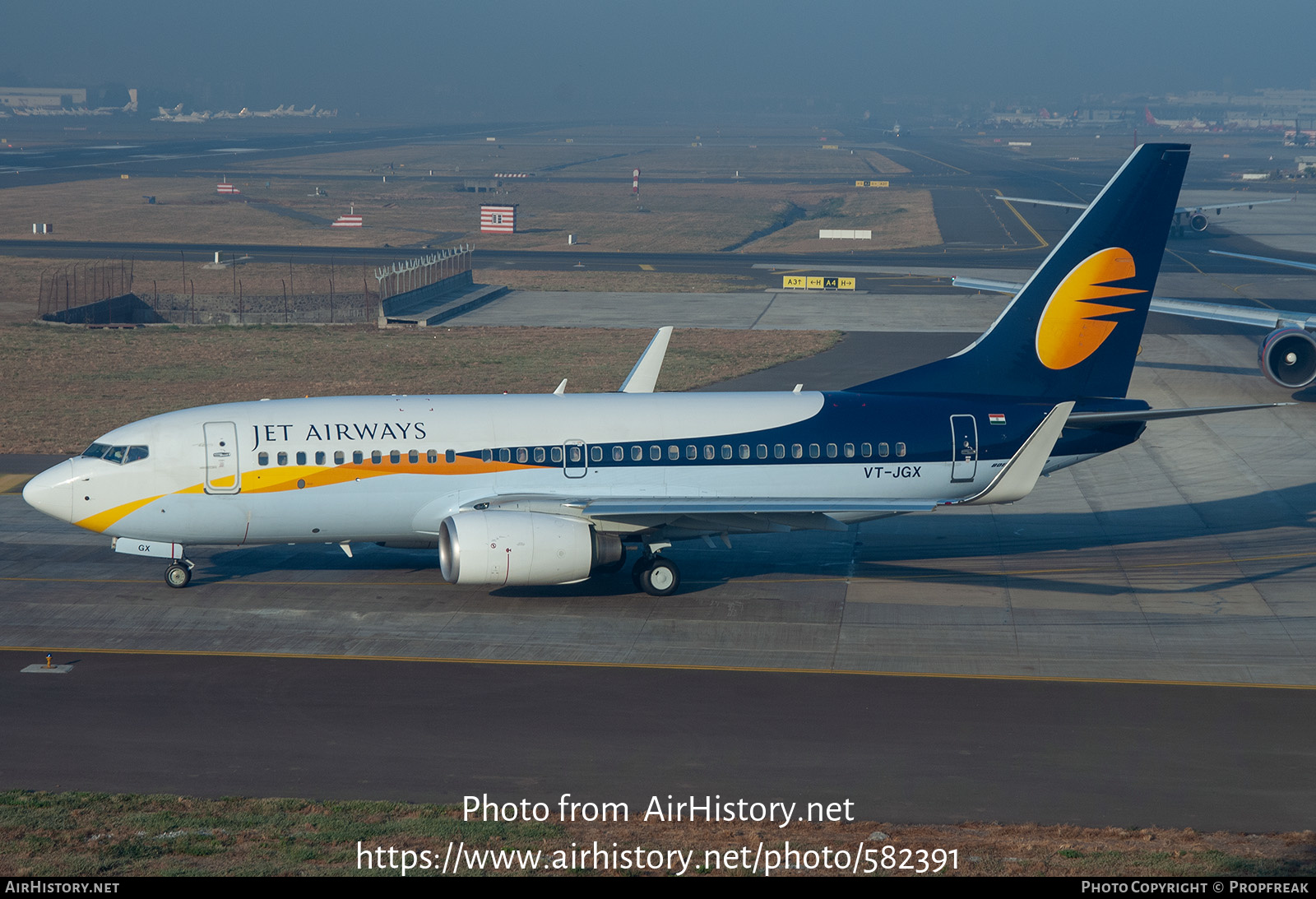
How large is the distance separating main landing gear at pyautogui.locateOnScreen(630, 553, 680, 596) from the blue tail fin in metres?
7.56

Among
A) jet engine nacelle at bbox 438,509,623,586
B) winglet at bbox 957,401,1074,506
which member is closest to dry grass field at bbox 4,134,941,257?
jet engine nacelle at bbox 438,509,623,586

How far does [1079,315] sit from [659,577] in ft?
41.9

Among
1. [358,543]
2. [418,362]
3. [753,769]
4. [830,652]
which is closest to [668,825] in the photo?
[753,769]

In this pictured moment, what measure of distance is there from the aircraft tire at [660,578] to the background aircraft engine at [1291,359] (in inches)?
1285

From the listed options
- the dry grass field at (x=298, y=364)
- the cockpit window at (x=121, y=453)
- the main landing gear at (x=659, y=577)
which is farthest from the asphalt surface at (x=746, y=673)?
the dry grass field at (x=298, y=364)

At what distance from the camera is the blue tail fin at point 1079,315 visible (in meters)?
31.3

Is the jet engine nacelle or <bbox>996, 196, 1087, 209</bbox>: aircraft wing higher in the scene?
<bbox>996, 196, 1087, 209</bbox>: aircraft wing

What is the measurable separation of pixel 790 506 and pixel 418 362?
3621 centimetres

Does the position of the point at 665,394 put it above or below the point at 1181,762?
above

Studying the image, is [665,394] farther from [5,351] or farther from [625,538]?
[5,351]

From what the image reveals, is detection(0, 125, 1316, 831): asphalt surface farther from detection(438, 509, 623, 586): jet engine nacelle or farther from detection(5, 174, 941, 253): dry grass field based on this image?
detection(5, 174, 941, 253): dry grass field

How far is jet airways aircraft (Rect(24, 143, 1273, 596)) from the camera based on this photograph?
2784cm
